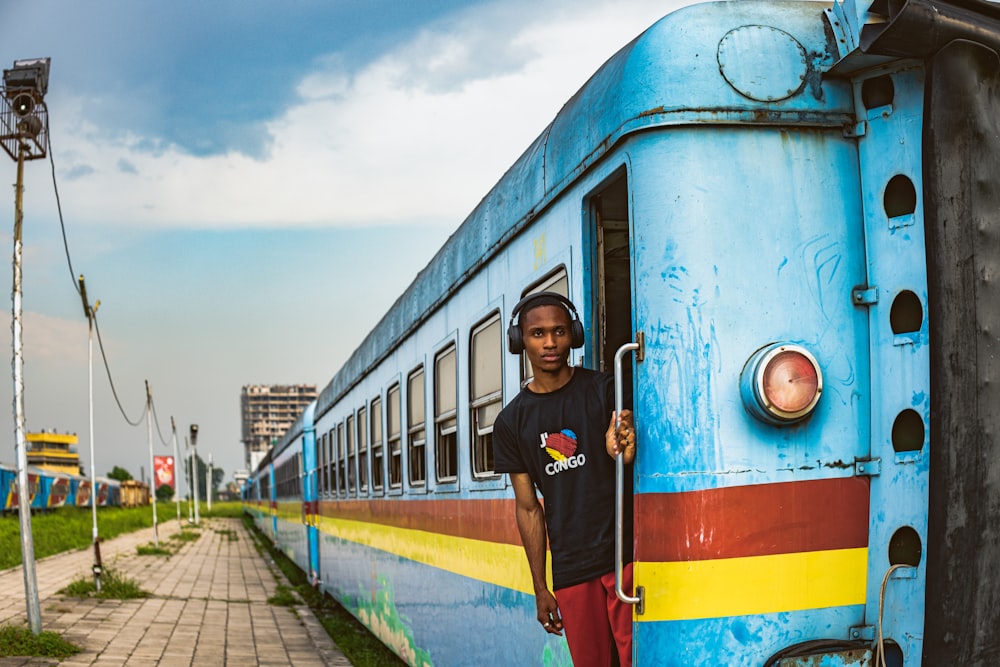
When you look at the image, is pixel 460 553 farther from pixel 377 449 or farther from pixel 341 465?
pixel 341 465

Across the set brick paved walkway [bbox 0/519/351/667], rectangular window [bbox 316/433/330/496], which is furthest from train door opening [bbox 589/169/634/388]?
rectangular window [bbox 316/433/330/496]

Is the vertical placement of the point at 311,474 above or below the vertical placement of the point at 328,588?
above

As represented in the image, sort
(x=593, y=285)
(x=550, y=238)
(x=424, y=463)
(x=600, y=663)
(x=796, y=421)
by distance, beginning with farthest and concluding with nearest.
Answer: (x=424, y=463), (x=550, y=238), (x=593, y=285), (x=600, y=663), (x=796, y=421)

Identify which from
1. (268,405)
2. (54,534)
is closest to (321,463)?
(54,534)

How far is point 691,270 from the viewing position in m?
3.62

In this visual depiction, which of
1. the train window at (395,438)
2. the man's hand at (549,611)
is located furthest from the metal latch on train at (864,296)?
the train window at (395,438)

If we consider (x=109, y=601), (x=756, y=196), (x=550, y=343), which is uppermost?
(x=756, y=196)

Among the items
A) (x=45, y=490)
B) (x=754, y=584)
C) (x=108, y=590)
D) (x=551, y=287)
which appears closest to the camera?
(x=754, y=584)

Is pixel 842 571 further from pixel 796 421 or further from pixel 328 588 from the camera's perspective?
pixel 328 588

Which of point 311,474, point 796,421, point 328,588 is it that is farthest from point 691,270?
point 311,474

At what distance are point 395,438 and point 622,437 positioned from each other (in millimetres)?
5634

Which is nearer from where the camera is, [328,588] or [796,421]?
[796,421]

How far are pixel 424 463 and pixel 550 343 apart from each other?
12.9 feet

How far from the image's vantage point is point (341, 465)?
13.8 meters
